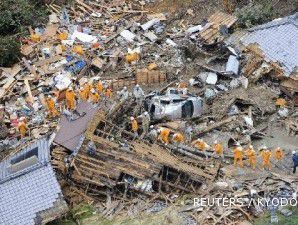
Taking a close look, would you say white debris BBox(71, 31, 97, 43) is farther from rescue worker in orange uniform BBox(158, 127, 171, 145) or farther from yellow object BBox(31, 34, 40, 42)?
rescue worker in orange uniform BBox(158, 127, 171, 145)

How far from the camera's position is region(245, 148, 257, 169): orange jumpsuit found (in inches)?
773

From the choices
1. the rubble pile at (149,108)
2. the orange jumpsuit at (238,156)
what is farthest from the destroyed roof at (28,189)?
the orange jumpsuit at (238,156)

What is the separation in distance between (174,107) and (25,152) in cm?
579

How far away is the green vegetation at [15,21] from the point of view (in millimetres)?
25438

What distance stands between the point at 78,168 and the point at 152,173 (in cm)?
239

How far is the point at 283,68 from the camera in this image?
23.4m

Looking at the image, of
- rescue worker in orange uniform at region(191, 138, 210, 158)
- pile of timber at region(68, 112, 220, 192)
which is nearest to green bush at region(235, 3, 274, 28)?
rescue worker in orange uniform at region(191, 138, 210, 158)

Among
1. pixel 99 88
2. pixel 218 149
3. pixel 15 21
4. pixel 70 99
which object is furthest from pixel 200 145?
pixel 15 21

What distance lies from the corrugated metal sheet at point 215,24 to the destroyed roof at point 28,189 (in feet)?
32.9

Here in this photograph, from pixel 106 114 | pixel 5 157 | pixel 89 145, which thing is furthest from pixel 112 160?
pixel 5 157

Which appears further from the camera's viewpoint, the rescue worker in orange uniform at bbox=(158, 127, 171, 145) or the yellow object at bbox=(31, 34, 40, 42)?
the yellow object at bbox=(31, 34, 40, 42)

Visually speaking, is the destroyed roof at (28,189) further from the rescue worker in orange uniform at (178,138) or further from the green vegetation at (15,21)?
the green vegetation at (15,21)

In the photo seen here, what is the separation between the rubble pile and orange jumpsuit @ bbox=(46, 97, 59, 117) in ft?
0.16

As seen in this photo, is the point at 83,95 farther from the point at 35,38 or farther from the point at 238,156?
the point at 238,156
